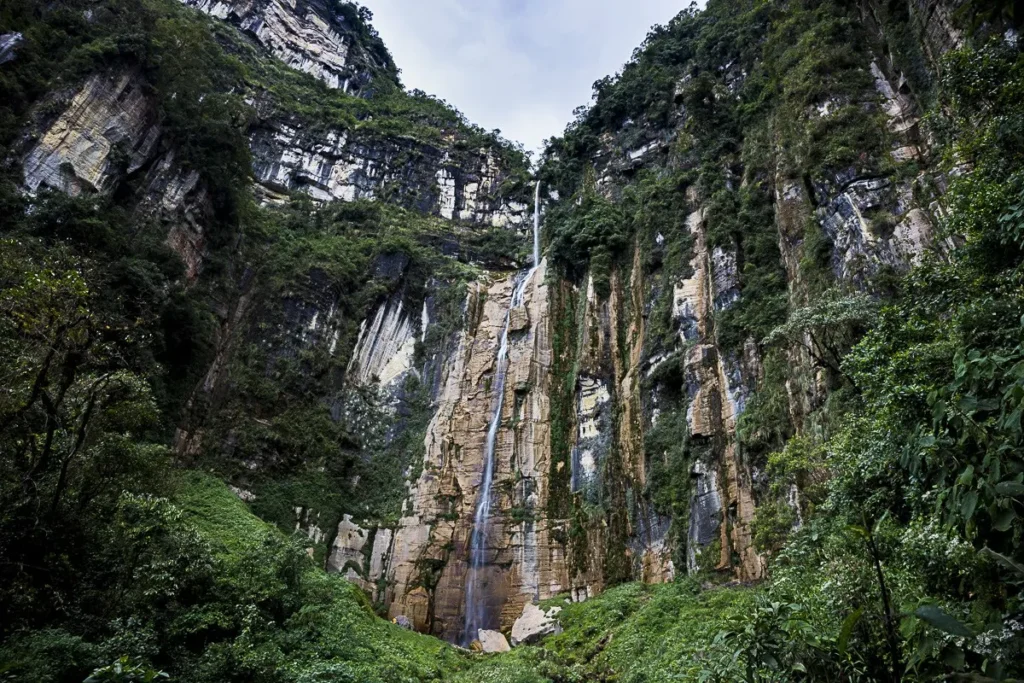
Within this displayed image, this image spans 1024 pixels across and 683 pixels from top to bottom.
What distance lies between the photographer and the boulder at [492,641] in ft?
57.6

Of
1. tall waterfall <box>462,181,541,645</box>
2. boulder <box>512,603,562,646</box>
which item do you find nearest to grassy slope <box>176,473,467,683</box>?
boulder <box>512,603,562,646</box>

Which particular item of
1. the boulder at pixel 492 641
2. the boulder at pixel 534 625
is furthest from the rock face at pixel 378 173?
the boulder at pixel 492 641

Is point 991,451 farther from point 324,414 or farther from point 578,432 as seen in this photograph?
point 324,414

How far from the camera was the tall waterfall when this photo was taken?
1945cm

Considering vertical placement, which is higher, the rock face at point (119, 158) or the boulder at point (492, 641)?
the rock face at point (119, 158)

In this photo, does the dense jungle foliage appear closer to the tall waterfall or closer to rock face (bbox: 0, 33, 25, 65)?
rock face (bbox: 0, 33, 25, 65)

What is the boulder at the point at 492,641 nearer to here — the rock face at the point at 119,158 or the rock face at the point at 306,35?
the rock face at the point at 119,158

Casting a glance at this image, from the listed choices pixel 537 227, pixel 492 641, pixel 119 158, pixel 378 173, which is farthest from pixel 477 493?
pixel 378 173

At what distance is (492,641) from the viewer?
17875mm

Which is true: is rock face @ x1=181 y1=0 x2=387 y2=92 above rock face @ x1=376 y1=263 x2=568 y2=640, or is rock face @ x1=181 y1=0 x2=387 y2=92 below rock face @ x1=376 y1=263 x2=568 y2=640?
above

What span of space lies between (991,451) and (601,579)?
17.4 m

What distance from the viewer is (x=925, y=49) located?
13758 mm

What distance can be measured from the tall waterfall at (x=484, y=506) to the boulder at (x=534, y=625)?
164 centimetres

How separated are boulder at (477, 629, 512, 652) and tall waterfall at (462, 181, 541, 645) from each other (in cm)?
94
